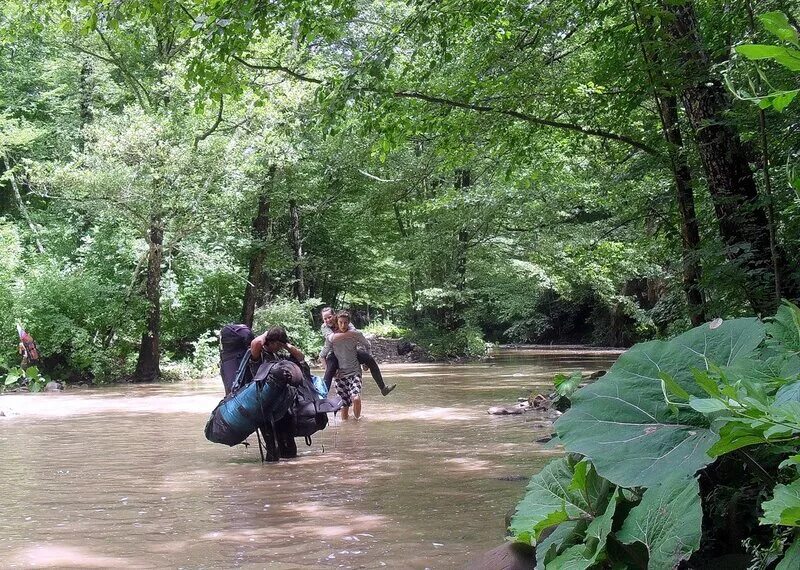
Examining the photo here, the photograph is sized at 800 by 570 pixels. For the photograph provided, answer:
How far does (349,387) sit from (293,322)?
14650 millimetres

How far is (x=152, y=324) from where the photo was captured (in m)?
19.8

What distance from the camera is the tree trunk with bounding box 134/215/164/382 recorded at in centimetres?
1948

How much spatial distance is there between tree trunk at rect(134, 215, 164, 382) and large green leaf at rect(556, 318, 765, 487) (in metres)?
18.3

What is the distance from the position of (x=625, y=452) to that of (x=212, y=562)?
2417mm

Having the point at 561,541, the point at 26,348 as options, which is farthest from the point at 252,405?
the point at 26,348

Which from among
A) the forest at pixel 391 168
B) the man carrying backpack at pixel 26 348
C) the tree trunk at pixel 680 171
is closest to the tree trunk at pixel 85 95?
the forest at pixel 391 168

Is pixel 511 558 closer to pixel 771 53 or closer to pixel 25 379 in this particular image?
pixel 771 53

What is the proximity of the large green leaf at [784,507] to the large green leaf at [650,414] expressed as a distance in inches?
15.5

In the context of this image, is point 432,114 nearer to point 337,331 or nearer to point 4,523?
point 337,331

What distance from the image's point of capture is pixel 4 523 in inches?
179

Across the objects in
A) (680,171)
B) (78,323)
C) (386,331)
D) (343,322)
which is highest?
(680,171)

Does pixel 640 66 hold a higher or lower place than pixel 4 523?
higher

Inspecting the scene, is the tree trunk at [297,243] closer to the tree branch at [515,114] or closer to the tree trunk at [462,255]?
the tree trunk at [462,255]

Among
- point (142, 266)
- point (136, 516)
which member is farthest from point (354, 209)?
point (136, 516)
